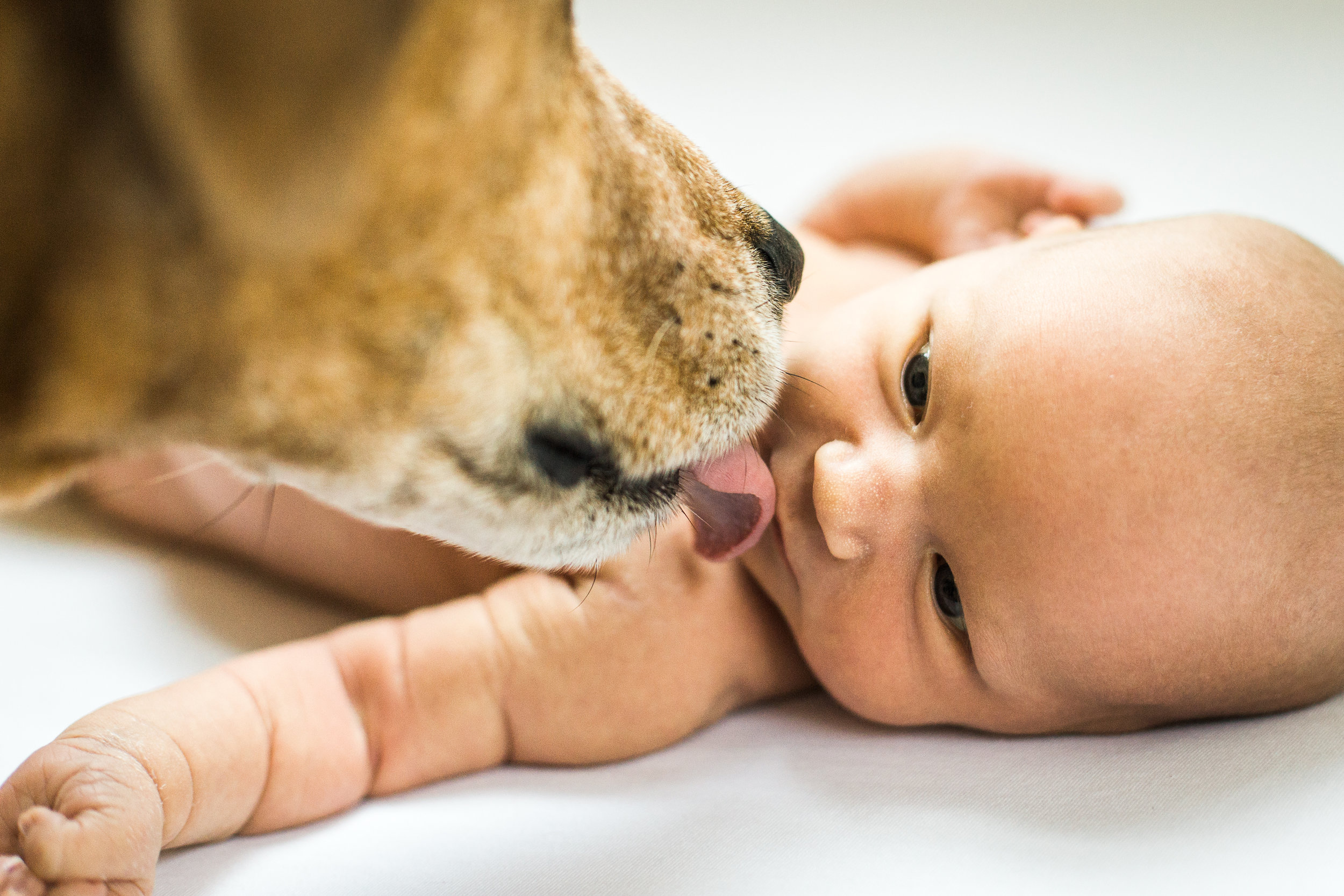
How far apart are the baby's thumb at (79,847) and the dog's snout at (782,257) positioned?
679 millimetres

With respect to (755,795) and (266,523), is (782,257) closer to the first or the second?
(755,795)

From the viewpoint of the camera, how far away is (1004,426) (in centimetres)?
100

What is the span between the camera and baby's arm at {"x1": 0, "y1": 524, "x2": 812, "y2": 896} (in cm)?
91

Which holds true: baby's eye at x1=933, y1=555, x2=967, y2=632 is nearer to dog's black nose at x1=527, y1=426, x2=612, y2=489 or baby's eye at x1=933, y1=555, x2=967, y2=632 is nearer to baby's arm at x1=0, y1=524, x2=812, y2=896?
baby's arm at x1=0, y1=524, x2=812, y2=896

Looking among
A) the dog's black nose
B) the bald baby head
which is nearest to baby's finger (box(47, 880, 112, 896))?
the dog's black nose

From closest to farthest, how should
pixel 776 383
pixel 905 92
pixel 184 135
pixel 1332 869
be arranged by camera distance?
pixel 184 135
pixel 1332 869
pixel 776 383
pixel 905 92

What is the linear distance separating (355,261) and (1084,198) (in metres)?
1.20

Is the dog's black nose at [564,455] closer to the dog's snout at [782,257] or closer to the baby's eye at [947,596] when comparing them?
the dog's snout at [782,257]

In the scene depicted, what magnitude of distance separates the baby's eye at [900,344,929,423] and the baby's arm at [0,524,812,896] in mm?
294

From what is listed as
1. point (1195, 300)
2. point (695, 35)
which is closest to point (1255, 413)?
point (1195, 300)

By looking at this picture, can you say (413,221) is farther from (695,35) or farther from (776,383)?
(695,35)

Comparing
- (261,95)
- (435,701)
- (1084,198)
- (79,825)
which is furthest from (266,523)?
(1084,198)

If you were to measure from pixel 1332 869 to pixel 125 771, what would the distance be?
3.14 ft

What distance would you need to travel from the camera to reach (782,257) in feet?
3.23
